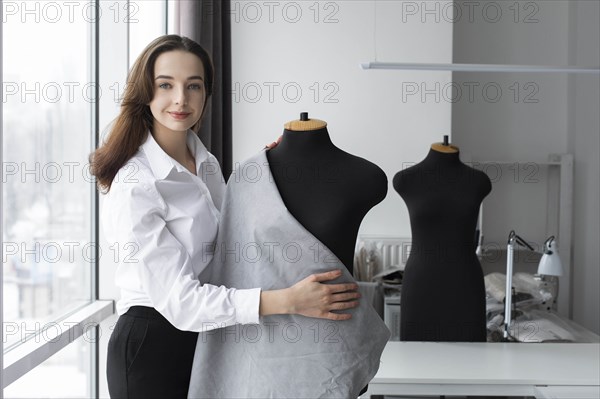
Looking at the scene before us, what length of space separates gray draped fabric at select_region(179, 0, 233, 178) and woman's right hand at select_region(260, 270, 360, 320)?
1.32 m

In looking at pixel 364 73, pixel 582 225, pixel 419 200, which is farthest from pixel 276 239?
pixel 582 225

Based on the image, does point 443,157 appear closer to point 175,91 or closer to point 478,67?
point 478,67

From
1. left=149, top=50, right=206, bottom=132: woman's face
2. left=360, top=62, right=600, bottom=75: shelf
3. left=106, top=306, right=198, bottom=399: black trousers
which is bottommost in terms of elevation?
left=106, top=306, right=198, bottom=399: black trousers

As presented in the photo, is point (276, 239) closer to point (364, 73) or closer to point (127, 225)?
point (127, 225)

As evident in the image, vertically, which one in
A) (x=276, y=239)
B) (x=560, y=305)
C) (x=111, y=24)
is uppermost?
(x=111, y=24)

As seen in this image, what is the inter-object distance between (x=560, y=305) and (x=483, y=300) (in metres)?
2.69

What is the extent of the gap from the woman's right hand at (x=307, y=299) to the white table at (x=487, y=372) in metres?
0.88

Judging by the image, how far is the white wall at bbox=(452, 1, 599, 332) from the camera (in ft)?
17.4

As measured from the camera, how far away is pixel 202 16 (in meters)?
A: 3.04

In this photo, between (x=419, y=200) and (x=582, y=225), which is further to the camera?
(x=582, y=225)

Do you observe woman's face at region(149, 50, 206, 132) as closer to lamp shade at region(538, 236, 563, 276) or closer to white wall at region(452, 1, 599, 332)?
lamp shade at region(538, 236, 563, 276)

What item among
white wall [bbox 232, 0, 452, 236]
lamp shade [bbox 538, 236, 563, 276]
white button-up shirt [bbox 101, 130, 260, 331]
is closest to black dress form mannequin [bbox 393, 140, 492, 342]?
lamp shade [bbox 538, 236, 563, 276]

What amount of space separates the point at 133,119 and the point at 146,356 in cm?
64

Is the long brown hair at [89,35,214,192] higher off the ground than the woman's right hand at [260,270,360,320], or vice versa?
the long brown hair at [89,35,214,192]
